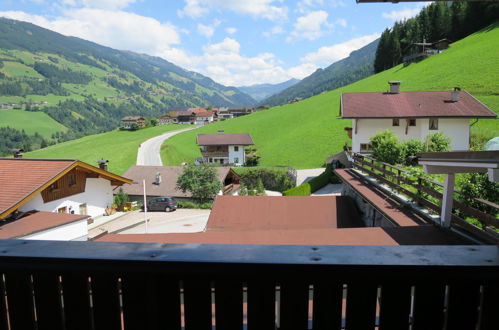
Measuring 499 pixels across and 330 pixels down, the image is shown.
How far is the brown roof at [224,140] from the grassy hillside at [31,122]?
355 feet

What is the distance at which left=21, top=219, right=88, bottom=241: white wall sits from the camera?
538 inches

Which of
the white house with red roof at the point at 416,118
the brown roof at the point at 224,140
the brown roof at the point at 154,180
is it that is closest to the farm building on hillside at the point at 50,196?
the brown roof at the point at 154,180

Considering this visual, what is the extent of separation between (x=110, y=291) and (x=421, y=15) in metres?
97.5

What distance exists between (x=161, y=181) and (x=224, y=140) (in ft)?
63.7

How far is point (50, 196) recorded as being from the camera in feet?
65.3

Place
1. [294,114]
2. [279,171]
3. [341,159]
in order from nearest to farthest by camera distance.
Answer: [341,159]
[279,171]
[294,114]

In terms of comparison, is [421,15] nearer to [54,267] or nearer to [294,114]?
[294,114]

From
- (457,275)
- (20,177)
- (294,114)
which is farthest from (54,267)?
(294,114)

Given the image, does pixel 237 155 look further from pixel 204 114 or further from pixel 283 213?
pixel 204 114

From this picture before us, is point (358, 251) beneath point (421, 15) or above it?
beneath

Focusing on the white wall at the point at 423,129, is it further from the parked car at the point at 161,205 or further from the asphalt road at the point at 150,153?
the asphalt road at the point at 150,153

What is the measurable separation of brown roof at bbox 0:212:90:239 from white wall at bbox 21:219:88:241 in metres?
0.20

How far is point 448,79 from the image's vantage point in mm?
53344

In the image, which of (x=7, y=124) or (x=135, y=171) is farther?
(x=7, y=124)
